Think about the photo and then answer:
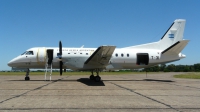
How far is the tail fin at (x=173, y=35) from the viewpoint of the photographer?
923 inches

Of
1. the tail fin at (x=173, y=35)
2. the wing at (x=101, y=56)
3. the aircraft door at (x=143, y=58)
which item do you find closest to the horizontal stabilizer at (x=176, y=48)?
the tail fin at (x=173, y=35)

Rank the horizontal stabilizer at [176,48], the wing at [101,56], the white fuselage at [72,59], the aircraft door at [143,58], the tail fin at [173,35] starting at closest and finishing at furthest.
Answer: the wing at [101,56] < the horizontal stabilizer at [176,48] < the white fuselage at [72,59] < the aircraft door at [143,58] < the tail fin at [173,35]

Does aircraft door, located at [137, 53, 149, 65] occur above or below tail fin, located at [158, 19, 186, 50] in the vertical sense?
below

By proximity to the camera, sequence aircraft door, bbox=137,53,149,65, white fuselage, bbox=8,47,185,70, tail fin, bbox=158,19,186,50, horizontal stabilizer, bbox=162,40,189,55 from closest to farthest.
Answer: horizontal stabilizer, bbox=162,40,189,55, white fuselage, bbox=8,47,185,70, aircraft door, bbox=137,53,149,65, tail fin, bbox=158,19,186,50

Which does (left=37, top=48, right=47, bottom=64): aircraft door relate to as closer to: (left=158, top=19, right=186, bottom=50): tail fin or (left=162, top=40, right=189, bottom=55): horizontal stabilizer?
(left=162, top=40, right=189, bottom=55): horizontal stabilizer

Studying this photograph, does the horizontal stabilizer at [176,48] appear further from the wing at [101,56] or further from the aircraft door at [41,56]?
the aircraft door at [41,56]

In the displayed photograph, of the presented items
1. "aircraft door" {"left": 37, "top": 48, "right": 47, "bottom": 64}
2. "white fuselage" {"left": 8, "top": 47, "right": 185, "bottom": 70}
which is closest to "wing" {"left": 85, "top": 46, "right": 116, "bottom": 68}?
"white fuselage" {"left": 8, "top": 47, "right": 185, "bottom": 70}

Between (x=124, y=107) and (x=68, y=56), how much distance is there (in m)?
13.9

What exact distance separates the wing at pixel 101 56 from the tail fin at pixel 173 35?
26.7ft

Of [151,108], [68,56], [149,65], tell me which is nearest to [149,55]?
[149,65]

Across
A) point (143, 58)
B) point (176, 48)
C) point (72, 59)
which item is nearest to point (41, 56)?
point (72, 59)

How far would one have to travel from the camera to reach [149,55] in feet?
73.3

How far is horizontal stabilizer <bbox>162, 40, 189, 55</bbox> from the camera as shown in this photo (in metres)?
20.5

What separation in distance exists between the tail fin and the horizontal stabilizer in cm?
155
